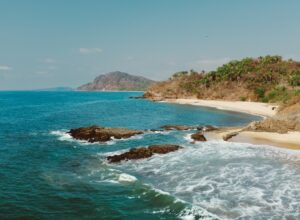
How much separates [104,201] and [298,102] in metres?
40.7

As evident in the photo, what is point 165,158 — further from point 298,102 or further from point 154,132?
point 298,102

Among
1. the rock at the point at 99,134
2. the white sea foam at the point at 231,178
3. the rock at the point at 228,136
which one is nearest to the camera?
the white sea foam at the point at 231,178

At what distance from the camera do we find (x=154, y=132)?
53.8 m

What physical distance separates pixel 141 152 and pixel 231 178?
11.8 meters

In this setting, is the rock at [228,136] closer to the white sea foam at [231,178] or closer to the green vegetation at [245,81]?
the white sea foam at [231,178]

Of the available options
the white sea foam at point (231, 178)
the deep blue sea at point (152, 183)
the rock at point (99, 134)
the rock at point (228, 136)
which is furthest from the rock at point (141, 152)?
the rock at point (99, 134)

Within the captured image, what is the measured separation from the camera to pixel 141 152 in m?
36.0

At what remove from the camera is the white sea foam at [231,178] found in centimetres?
2094

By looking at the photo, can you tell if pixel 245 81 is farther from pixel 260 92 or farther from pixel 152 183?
pixel 152 183

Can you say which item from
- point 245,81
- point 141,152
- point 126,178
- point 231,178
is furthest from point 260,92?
point 126,178

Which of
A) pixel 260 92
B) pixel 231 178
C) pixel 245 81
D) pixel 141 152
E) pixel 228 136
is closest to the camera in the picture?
pixel 231 178

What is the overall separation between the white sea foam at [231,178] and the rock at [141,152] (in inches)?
43.0

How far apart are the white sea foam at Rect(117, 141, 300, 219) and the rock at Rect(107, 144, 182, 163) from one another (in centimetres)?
109

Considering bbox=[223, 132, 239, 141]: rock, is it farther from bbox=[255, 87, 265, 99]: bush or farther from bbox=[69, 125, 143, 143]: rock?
bbox=[255, 87, 265, 99]: bush
